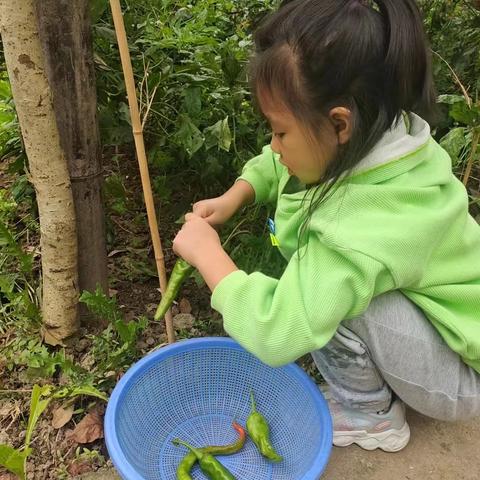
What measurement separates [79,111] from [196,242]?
2.04ft

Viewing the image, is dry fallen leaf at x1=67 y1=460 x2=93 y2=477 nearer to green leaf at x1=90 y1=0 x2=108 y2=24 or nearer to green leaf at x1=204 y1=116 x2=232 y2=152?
green leaf at x1=204 y1=116 x2=232 y2=152

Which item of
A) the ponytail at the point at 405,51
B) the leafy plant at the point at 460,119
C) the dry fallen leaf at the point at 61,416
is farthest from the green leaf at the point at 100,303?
the leafy plant at the point at 460,119

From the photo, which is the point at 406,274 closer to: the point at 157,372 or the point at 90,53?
the point at 157,372

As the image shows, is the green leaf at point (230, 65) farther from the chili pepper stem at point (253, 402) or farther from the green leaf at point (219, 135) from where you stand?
the chili pepper stem at point (253, 402)

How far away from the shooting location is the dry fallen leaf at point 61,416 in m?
1.82

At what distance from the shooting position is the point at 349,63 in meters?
1.16

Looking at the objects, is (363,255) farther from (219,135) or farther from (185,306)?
(185,306)

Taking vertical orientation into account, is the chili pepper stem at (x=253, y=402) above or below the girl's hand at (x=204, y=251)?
below

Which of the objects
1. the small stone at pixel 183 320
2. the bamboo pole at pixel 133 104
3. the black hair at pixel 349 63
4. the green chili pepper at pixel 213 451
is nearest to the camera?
the black hair at pixel 349 63

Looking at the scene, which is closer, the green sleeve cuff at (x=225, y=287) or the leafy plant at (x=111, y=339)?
the green sleeve cuff at (x=225, y=287)

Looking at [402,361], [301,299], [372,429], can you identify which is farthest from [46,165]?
[372,429]

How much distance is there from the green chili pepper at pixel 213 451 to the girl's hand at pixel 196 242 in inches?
26.3

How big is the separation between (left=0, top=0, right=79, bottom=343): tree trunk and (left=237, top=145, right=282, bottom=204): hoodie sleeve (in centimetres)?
60

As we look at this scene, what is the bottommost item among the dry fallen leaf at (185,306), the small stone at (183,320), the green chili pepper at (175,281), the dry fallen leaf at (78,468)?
the dry fallen leaf at (78,468)
